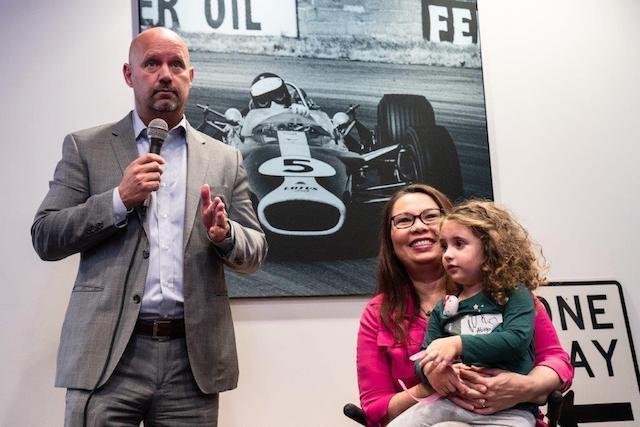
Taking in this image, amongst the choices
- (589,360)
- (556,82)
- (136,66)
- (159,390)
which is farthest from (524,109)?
(159,390)

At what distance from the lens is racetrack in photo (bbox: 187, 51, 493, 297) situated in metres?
3.05

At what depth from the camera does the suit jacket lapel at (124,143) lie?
7.03ft

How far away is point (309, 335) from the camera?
9.99ft

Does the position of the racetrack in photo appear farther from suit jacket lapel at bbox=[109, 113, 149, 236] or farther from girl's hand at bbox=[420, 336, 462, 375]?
girl's hand at bbox=[420, 336, 462, 375]

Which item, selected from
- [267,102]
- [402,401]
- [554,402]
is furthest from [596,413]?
[267,102]

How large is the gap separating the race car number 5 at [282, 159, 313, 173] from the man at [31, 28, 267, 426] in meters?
0.89

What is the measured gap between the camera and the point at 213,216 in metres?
1.96

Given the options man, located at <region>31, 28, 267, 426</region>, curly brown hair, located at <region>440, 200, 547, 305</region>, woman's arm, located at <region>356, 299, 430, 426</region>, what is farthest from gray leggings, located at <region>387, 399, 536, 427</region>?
man, located at <region>31, 28, 267, 426</region>

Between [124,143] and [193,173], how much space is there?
24cm

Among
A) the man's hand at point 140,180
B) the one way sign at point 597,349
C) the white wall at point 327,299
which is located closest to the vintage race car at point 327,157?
the white wall at point 327,299

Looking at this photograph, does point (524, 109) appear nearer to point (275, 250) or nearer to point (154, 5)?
point (275, 250)

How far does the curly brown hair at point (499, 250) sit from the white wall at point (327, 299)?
115 cm

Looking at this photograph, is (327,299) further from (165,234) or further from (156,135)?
(156,135)

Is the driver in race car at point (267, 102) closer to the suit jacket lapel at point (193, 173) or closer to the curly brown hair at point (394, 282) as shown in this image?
the suit jacket lapel at point (193, 173)
